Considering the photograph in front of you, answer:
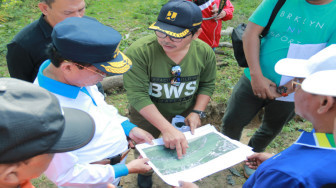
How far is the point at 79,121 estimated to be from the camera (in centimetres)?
117

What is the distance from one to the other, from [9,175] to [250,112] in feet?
7.15

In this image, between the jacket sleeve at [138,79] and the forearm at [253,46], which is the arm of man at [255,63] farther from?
the jacket sleeve at [138,79]

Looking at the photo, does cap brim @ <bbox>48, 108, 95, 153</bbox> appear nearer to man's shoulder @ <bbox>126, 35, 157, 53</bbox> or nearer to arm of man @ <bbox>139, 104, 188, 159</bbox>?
arm of man @ <bbox>139, 104, 188, 159</bbox>

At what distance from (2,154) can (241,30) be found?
2325 mm

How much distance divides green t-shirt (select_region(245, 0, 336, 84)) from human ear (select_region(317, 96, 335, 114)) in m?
1.15

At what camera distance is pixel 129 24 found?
658cm

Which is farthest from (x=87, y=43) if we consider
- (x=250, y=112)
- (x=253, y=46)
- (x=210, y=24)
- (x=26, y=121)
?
(x=210, y=24)

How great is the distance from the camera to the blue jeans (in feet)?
8.05

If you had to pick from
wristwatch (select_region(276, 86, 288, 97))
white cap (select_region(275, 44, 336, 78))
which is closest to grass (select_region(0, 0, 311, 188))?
wristwatch (select_region(276, 86, 288, 97))

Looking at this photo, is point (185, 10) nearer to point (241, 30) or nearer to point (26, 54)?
point (241, 30)

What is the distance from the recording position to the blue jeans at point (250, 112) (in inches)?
96.6

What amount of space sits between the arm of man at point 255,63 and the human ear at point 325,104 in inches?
44.9

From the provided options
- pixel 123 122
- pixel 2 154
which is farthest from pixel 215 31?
pixel 2 154

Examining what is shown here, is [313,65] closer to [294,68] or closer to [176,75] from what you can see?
[294,68]
